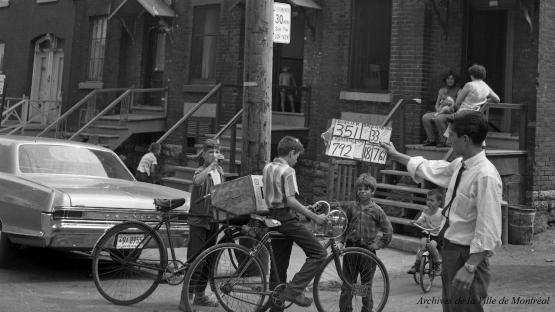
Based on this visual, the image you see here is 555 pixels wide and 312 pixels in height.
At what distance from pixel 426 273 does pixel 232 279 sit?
2.82 meters

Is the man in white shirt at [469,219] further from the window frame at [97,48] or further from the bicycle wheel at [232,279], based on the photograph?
the window frame at [97,48]

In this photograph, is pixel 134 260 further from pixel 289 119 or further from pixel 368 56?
pixel 289 119

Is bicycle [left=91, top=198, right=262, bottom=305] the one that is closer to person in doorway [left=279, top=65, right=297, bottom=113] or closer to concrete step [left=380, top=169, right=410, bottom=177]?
concrete step [left=380, top=169, right=410, bottom=177]

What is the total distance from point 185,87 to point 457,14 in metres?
7.27

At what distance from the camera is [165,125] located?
1853 cm

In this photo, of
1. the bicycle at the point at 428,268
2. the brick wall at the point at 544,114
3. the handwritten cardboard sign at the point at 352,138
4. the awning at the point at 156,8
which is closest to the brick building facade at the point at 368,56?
the brick wall at the point at 544,114

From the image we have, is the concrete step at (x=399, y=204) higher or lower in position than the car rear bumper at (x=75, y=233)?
higher

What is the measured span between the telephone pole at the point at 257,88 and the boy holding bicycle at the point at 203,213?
58 centimetres

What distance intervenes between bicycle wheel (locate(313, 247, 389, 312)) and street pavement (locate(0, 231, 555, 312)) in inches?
32.7

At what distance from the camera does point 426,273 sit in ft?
28.2

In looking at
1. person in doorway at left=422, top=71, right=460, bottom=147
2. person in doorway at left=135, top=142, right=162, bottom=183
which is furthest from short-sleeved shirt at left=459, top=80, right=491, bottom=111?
person in doorway at left=135, top=142, right=162, bottom=183

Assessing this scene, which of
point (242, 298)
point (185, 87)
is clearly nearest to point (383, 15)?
point (185, 87)

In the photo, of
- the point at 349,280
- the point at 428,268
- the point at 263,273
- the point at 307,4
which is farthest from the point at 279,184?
the point at 307,4

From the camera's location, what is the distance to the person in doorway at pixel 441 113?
1188 cm
